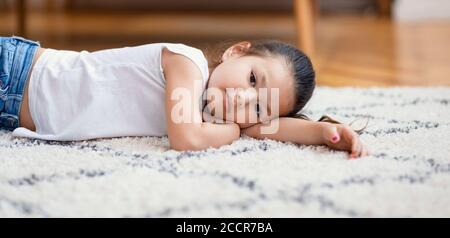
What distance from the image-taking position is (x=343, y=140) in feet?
2.77

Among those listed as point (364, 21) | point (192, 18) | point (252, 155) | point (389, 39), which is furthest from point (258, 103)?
point (192, 18)

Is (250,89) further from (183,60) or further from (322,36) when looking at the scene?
(322,36)

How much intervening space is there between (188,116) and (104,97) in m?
0.17

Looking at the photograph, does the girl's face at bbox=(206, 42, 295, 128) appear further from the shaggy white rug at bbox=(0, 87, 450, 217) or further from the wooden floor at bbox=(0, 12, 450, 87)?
the wooden floor at bbox=(0, 12, 450, 87)

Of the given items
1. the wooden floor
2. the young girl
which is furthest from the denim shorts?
the wooden floor

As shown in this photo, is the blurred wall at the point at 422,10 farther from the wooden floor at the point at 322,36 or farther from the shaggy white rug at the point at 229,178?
the shaggy white rug at the point at 229,178

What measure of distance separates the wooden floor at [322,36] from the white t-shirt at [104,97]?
79 cm

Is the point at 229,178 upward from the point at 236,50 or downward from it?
downward

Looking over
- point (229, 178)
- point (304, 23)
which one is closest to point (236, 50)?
point (229, 178)

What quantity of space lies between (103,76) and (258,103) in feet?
0.86

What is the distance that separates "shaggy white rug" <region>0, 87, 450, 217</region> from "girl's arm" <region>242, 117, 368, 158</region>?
0.07 ft

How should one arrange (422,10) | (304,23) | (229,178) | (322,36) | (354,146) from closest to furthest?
(229,178)
(354,146)
(304,23)
(322,36)
(422,10)

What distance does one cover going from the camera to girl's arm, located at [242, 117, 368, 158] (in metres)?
0.83

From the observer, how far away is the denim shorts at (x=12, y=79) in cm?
98
